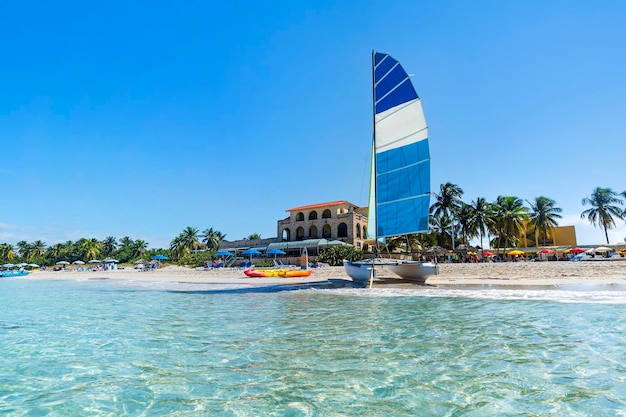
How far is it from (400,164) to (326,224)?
28.3m

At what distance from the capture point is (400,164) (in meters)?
19.1

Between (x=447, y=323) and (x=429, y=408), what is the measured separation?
5.09m

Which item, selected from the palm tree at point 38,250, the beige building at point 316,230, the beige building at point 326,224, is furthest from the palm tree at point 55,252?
the beige building at point 326,224

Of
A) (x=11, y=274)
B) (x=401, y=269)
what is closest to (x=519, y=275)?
(x=401, y=269)

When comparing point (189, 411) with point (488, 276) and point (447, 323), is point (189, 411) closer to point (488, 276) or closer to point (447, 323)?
point (447, 323)

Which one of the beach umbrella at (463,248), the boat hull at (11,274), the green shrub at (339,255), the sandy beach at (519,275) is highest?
the beach umbrella at (463,248)

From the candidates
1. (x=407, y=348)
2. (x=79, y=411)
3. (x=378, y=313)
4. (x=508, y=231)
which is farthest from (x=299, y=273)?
(x=508, y=231)

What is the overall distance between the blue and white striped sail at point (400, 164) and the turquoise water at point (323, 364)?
922 centimetres

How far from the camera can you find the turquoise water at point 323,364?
3730 millimetres

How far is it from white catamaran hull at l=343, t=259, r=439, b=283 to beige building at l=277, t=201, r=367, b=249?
78.5 ft

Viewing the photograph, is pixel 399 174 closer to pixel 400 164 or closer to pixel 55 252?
pixel 400 164

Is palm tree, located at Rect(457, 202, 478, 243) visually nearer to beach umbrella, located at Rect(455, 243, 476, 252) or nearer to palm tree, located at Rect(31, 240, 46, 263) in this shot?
beach umbrella, located at Rect(455, 243, 476, 252)

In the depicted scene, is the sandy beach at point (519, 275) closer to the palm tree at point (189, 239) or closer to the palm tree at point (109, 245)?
the palm tree at point (189, 239)

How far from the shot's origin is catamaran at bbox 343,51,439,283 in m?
18.6
